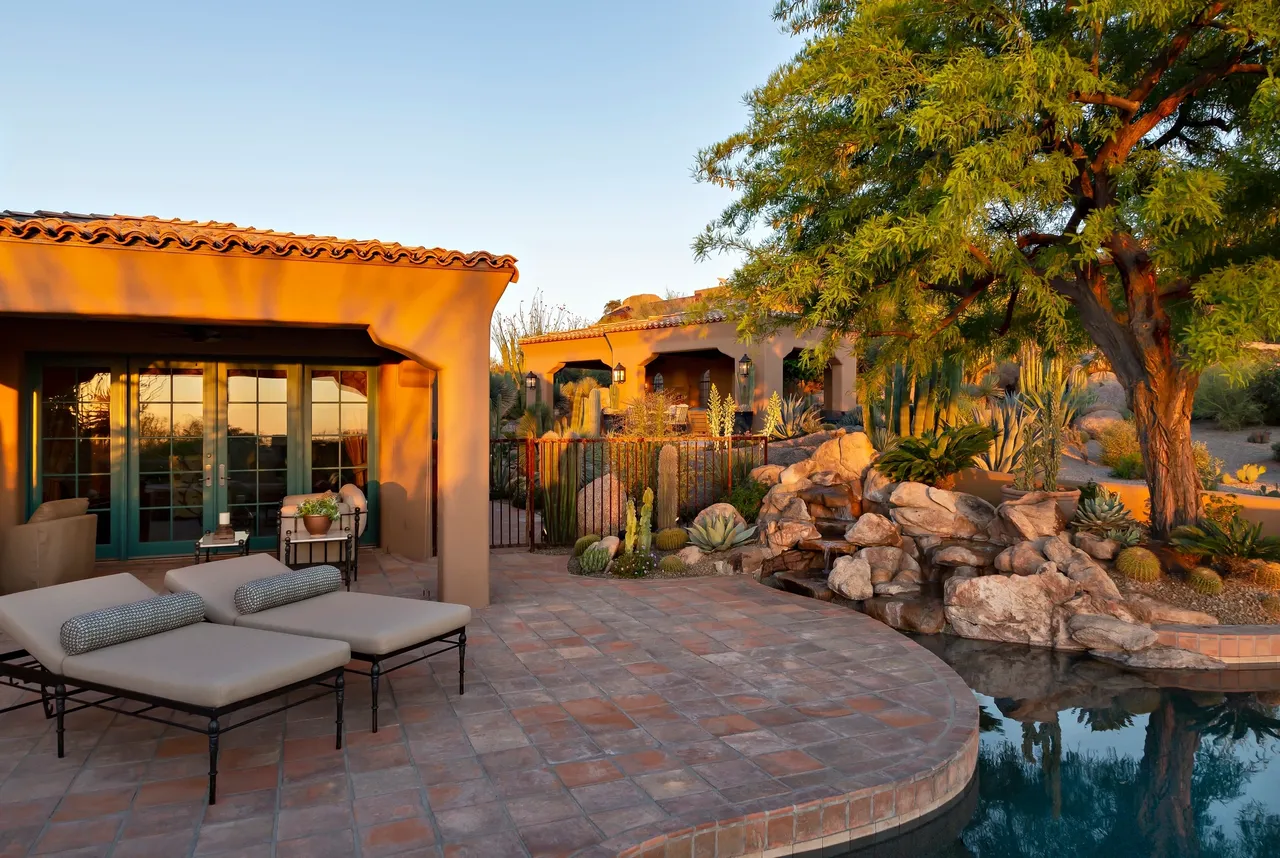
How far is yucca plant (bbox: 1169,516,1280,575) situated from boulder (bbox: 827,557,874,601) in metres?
3.07

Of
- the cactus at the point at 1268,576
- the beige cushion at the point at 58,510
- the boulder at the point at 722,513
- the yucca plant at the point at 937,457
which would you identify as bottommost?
the cactus at the point at 1268,576

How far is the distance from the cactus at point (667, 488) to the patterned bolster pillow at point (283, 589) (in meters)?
5.45

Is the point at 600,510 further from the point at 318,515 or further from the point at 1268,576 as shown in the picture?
the point at 1268,576

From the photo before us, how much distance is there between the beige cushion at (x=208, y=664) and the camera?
3.65 meters

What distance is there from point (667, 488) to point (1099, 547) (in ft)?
16.6

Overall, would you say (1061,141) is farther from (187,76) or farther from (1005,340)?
(187,76)

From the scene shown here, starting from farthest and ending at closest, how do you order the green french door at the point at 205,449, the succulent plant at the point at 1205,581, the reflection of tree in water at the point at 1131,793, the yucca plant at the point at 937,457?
the yucca plant at the point at 937,457
the green french door at the point at 205,449
the succulent plant at the point at 1205,581
the reflection of tree in water at the point at 1131,793

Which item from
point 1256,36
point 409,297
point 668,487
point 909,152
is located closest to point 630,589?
point 668,487

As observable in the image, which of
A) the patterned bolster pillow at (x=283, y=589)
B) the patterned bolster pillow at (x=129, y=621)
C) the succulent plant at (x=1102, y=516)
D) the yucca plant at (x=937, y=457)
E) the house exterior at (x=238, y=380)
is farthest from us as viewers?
the yucca plant at (x=937, y=457)

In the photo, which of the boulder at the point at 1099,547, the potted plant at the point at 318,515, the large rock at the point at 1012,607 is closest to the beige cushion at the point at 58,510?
the potted plant at the point at 318,515

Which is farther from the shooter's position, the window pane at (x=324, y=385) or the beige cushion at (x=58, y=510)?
the window pane at (x=324, y=385)

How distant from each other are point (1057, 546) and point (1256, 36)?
4637 mm

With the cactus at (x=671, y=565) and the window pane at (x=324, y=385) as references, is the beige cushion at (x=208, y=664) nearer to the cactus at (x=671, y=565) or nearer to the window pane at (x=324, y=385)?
the cactus at (x=671, y=565)

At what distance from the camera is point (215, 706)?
141 inches
